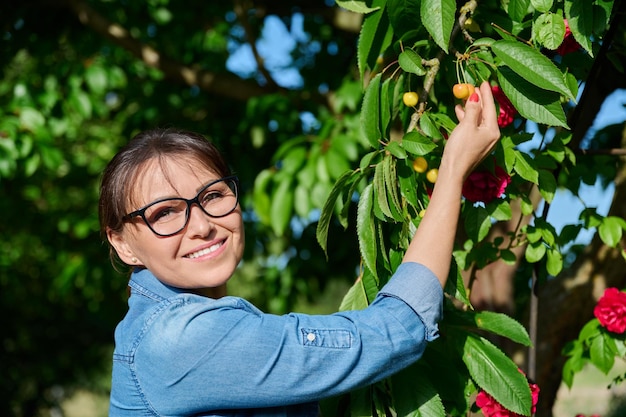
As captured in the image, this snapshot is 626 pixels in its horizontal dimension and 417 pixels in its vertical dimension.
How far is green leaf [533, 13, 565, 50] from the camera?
4.85ft

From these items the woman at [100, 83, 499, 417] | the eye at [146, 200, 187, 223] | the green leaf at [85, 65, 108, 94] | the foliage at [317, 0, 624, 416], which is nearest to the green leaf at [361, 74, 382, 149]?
the foliage at [317, 0, 624, 416]

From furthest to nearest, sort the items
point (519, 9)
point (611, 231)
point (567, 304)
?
point (567, 304), point (611, 231), point (519, 9)

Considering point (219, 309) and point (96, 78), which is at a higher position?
point (96, 78)

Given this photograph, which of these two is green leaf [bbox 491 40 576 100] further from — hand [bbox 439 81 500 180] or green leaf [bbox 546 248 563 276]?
green leaf [bbox 546 248 563 276]

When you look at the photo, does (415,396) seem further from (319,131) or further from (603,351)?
(319,131)

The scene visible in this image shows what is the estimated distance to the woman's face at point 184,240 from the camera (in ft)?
4.58

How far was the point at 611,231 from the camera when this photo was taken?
2.08 m

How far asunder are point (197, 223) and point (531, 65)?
66 centimetres

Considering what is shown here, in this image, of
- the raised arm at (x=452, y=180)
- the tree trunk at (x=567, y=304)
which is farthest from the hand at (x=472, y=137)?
the tree trunk at (x=567, y=304)

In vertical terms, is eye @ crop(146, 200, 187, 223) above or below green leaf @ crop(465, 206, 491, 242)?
above

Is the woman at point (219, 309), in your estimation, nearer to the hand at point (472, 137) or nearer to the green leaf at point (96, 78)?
the hand at point (472, 137)

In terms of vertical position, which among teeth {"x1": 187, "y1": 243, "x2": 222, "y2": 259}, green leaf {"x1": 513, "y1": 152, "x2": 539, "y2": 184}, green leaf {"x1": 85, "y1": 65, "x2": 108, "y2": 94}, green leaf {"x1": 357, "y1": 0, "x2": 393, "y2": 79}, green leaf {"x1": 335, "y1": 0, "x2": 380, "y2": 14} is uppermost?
green leaf {"x1": 335, "y1": 0, "x2": 380, "y2": 14}

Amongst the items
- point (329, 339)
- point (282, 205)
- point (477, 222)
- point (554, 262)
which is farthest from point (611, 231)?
point (282, 205)

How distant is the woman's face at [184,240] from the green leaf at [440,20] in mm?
492
